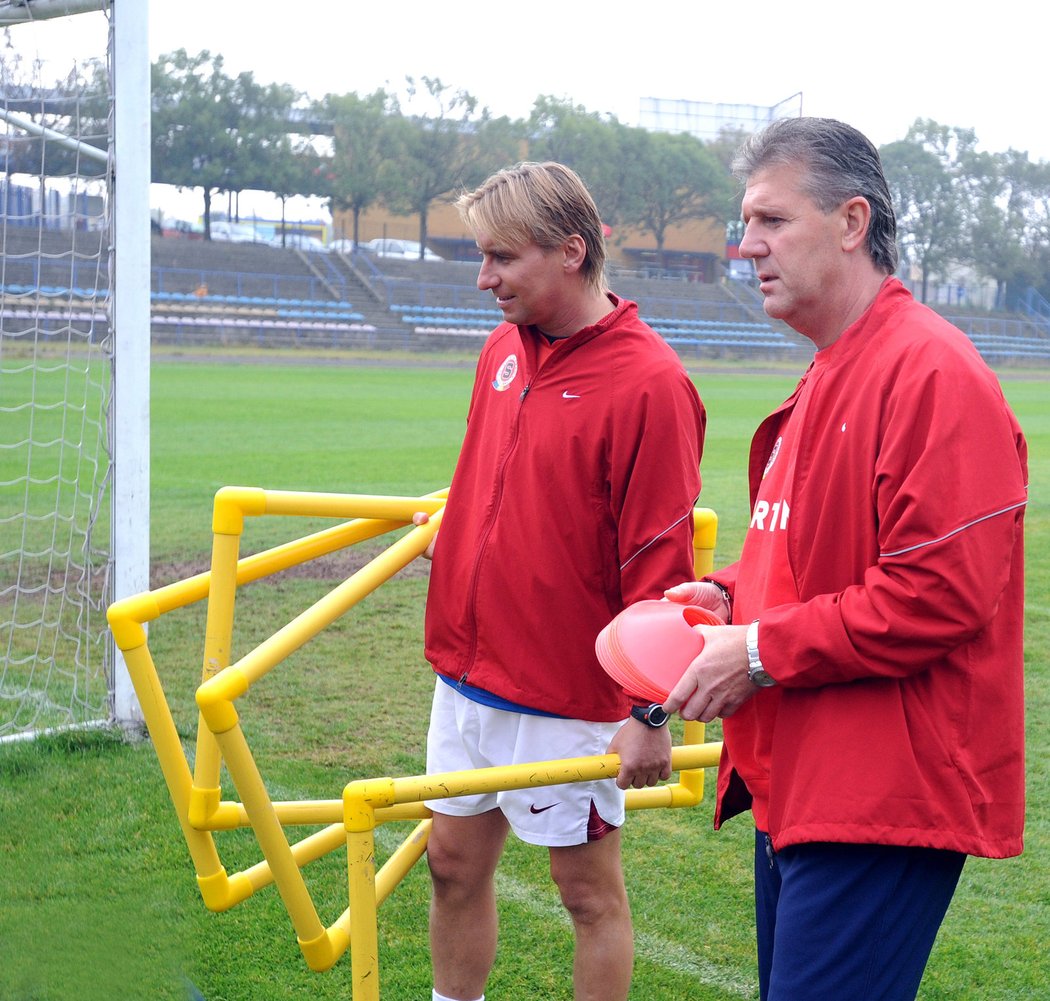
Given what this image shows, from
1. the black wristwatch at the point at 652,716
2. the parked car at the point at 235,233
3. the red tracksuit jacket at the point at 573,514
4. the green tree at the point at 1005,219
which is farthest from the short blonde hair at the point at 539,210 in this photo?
the green tree at the point at 1005,219

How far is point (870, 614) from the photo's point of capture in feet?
5.08

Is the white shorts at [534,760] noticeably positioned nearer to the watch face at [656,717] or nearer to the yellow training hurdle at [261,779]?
the yellow training hurdle at [261,779]

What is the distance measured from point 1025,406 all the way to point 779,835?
91.3 feet

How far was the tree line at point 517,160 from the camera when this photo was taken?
51.8 m

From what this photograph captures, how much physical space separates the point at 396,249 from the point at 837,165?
55.1m

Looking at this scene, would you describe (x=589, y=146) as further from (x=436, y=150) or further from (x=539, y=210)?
(x=539, y=210)

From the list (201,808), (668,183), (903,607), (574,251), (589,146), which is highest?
(589,146)

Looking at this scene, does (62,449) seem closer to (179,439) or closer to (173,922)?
(173,922)

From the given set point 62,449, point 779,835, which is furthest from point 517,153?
point 779,835

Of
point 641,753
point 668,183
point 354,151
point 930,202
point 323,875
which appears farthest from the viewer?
point 930,202

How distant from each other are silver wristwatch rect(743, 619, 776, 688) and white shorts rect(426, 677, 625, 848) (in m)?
0.76

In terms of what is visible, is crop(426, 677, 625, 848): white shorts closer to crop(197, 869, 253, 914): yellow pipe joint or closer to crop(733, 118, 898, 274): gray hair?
crop(197, 869, 253, 914): yellow pipe joint

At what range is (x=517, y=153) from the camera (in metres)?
61.4

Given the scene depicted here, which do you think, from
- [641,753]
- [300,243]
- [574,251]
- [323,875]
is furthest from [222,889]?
[300,243]
